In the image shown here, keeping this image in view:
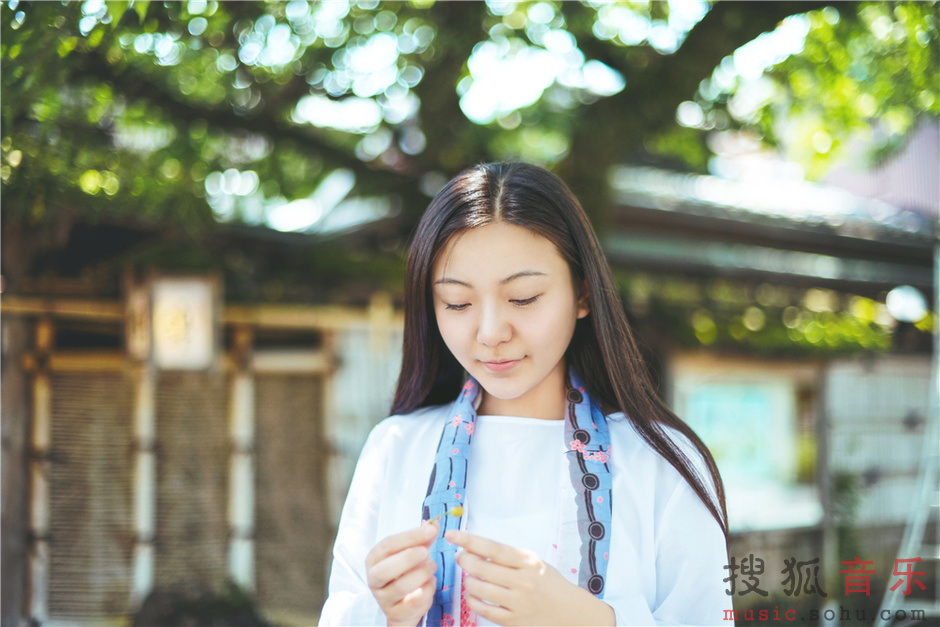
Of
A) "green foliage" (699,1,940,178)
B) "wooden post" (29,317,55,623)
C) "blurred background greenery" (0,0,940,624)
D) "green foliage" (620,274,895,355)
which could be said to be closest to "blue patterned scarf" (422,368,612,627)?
"blurred background greenery" (0,0,940,624)

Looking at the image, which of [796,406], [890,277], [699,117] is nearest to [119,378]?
[699,117]

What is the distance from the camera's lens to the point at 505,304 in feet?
5.33

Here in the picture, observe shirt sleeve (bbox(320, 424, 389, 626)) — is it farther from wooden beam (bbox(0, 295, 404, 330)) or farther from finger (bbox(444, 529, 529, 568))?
wooden beam (bbox(0, 295, 404, 330))

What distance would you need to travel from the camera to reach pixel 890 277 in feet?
25.6


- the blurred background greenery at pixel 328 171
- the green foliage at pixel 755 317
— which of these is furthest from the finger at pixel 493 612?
the green foliage at pixel 755 317

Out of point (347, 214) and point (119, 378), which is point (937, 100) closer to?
point (347, 214)

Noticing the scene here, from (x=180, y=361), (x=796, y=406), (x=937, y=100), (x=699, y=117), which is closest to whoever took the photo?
(x=180, y=361)

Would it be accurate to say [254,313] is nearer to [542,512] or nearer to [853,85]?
[542,512]

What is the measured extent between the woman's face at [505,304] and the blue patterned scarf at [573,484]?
6.5 inches

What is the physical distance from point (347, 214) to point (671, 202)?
297 centimetres

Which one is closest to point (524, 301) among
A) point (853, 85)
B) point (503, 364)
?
point (503, 364)

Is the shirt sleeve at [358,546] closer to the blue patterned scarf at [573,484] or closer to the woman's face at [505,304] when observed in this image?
the blue patterned scarf at [573,484]

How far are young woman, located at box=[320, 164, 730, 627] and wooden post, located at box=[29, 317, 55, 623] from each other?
9.69 feet

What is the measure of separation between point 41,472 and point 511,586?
11.7ft
